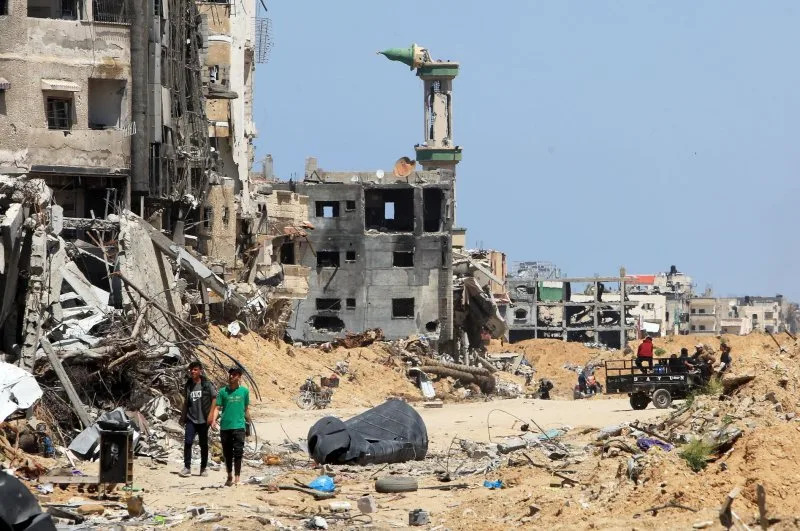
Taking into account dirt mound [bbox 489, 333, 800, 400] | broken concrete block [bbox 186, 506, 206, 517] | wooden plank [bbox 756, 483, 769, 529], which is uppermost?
wooden plank [bbox 756, 483, 769, 529]

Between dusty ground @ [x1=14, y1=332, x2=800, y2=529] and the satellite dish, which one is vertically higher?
the satellite dish

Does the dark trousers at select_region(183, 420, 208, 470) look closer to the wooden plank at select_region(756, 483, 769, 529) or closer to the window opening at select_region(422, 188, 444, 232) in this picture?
the wooden plank at select_region(756, 483, 769, 529)

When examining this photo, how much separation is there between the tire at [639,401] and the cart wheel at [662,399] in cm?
39

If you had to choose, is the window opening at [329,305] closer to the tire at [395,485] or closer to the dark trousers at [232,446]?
the tire at [395,485]

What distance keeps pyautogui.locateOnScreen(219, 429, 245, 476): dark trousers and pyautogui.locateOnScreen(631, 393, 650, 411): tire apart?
60.0 feet

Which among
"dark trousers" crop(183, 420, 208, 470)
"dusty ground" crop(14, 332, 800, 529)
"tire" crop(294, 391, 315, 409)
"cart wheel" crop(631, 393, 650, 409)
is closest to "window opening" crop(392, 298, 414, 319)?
"tire" crop(294, 391, 315, 409)

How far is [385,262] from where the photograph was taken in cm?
6625

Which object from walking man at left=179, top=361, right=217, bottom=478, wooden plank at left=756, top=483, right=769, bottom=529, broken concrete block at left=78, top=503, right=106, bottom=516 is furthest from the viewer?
walking man at left=179, top=361, right=217, bottom=478

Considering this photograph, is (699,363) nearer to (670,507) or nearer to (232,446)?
(232,446)

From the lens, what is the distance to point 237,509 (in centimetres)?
1625

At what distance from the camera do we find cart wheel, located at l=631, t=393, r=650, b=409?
114 feet

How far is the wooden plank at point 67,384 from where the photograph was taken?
20391 millimetres

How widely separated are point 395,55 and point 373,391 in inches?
2366

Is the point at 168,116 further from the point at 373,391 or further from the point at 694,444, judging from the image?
the point at 694,444
